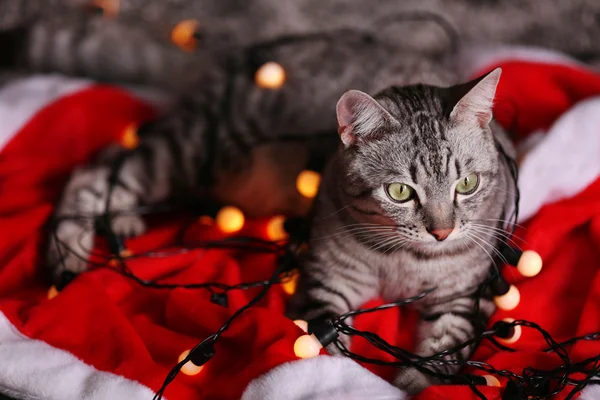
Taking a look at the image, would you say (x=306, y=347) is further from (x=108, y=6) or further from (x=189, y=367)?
(x=108, y=6)

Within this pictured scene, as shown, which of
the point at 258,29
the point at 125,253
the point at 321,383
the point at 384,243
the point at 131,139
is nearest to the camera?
the point at 321,383

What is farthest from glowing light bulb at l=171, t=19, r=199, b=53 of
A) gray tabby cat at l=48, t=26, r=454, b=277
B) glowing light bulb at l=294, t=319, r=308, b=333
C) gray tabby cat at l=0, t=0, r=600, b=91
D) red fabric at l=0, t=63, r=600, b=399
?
glowing light bulb at l=294, t=319, r=308, b=333

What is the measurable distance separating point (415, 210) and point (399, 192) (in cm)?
4

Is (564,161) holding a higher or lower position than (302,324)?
higher

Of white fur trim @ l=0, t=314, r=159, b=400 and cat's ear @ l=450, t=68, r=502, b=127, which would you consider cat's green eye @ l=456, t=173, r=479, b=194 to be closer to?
cat's ear @ l=450, t=68, r=502, b=127

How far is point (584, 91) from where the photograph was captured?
4.67ft

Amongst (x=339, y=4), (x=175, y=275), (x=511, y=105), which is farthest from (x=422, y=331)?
(x=339, y=4)

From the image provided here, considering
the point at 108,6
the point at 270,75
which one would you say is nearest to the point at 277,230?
the point at 270,75

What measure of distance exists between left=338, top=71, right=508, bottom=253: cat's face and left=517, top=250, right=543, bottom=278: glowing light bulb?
0.15 meters

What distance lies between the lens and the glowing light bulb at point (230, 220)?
129 cm

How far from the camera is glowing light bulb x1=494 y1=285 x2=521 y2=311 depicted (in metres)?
1.08

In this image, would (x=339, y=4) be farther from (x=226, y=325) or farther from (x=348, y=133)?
(x=226, y=325)

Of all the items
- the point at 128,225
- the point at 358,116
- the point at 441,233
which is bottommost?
A: the point at 128,225

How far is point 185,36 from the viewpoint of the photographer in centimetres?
165
